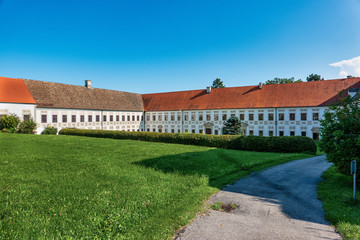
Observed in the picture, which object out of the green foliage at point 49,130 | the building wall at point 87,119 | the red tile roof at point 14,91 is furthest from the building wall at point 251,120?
the red tile roof at point 14,91

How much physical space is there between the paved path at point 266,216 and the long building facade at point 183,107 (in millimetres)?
30726

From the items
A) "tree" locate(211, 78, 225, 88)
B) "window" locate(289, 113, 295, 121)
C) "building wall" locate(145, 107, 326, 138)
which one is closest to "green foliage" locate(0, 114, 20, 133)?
"building wall" locate(145, 107, 326, 138)

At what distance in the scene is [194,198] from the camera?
747 cm

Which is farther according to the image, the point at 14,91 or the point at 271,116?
the point at 271,116

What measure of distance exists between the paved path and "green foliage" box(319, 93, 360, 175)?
1620 millimetres

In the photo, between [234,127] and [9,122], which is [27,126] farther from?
[234,127]

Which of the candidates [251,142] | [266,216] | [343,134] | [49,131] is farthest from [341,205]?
[49,131]

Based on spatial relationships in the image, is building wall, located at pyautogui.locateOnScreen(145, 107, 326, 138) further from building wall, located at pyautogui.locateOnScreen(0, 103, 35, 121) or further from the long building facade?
building wall, located at pyautogui.locateOnScreen(0, 103, 35, 121)

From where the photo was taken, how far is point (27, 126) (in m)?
32.4

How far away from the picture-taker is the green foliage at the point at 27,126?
105ft

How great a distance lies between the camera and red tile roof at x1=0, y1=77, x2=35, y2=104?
32781mm

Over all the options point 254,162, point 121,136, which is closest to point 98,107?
point 121,136

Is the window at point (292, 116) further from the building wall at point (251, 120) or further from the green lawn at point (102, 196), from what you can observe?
the green lawn at point (102, 196)

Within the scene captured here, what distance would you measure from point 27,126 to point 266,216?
118 ft
